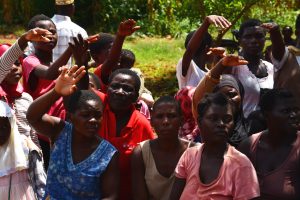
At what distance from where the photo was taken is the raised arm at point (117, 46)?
5.00 metres

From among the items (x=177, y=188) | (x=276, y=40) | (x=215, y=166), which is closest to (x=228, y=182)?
(x=215, y=166)

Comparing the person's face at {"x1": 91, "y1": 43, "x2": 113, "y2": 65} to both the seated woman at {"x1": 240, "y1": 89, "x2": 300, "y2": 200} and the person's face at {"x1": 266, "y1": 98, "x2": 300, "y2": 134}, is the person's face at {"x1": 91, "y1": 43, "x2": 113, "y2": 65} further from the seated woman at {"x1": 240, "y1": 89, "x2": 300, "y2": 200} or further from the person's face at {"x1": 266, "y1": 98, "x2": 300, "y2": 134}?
the person's face at {"x1": 266, "y1": 98, "x2": 300, "y2": 134}

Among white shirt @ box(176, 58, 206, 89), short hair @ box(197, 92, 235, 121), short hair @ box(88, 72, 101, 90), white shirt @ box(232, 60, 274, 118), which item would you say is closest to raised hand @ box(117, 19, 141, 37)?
short hair @ box(88, 72, 101, 90)

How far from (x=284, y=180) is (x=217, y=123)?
0.55 m

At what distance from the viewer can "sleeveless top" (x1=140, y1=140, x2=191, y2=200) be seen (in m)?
4.07

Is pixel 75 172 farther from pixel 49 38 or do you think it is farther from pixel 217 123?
pixel 49 38

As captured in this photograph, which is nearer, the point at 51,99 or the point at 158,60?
the point at 51,99

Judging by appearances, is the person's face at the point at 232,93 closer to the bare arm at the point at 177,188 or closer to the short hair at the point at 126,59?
the bare arm at the point at 177,188

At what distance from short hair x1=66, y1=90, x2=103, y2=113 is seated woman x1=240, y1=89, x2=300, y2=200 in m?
1.01

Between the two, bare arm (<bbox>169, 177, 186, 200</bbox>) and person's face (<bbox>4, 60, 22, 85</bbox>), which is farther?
person's face (<bbox>4, 60, 22, 85</bbox>)

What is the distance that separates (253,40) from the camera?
5.36 meters

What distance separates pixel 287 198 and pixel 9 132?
197 centimetres

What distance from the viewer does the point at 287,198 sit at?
379 cm

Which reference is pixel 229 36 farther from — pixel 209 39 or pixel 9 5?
pixel 209 39
